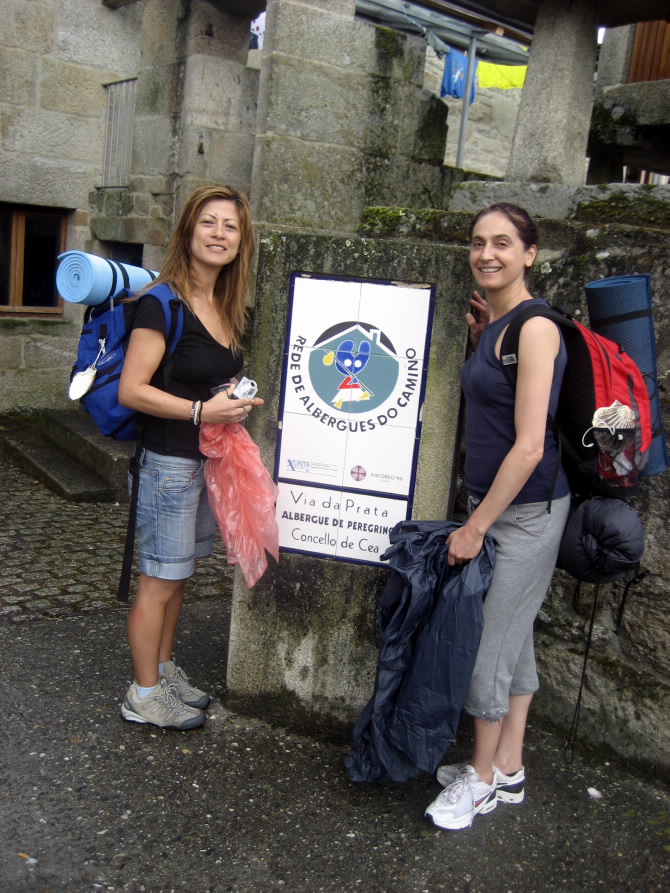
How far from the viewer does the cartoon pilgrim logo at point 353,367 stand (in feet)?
10.5

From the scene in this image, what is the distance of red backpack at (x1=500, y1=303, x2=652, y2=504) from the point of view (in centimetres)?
263

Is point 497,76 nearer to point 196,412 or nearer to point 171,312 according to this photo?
point 171,312

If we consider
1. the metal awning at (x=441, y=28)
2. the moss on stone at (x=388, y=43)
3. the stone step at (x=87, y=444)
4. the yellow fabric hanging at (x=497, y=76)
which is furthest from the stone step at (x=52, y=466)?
the yellow fabric hanging at (x=497, y=76)

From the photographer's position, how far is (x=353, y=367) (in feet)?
10.6

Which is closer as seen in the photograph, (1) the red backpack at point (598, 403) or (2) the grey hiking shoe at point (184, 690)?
(1) the red backpack at point (598, 403)

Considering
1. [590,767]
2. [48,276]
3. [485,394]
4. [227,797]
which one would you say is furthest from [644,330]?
[48,276]

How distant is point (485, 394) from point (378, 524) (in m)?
0.79

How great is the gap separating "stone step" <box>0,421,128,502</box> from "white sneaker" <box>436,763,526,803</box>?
158 inches

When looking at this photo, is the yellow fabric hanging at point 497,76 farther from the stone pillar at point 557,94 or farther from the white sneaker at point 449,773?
the white sneaker at point 449,773

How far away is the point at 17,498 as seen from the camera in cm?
650

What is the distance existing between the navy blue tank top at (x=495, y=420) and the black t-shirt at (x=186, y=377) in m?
0.92

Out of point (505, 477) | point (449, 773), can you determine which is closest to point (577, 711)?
point (449, 773)

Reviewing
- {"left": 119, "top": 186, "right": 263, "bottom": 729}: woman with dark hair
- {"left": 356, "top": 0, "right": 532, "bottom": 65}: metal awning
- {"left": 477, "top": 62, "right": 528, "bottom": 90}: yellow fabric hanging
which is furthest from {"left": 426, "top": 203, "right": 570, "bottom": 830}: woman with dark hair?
{"left": 477, "top": 62, "right": 528, "bottom": 90}: yellow fabric hanging

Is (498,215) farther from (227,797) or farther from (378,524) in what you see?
(227,797)
